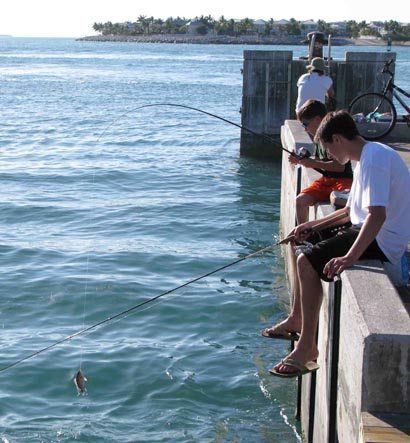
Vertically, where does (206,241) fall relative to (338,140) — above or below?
below

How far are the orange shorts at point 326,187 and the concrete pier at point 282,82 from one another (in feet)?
39.4

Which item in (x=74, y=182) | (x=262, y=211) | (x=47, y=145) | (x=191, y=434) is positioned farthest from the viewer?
(x=47, y=145)

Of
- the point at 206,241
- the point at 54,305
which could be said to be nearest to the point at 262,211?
the point at 206,241

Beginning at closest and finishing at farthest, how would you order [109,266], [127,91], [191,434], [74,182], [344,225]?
[344,225] < [191,434] < [109,266] < [74,182] < [127,91]

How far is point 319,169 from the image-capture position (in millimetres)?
7172

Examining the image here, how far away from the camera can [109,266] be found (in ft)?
40.1

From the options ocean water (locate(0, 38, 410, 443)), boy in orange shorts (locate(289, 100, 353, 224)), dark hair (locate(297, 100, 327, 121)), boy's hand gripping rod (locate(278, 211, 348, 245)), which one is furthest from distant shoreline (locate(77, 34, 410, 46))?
boy's hand gripping rod (locate(278, 211, 348, 245))

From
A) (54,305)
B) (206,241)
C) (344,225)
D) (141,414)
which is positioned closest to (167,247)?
(206,241)

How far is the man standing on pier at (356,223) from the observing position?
15.6ft

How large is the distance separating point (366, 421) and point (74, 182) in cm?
1619

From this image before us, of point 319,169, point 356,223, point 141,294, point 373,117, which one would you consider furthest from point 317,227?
point 373,117

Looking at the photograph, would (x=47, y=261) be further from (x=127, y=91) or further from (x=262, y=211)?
(x=127, y=91)

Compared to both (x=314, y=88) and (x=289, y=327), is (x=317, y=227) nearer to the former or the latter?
(x=289, y=327)

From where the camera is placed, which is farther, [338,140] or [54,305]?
[54,305]
